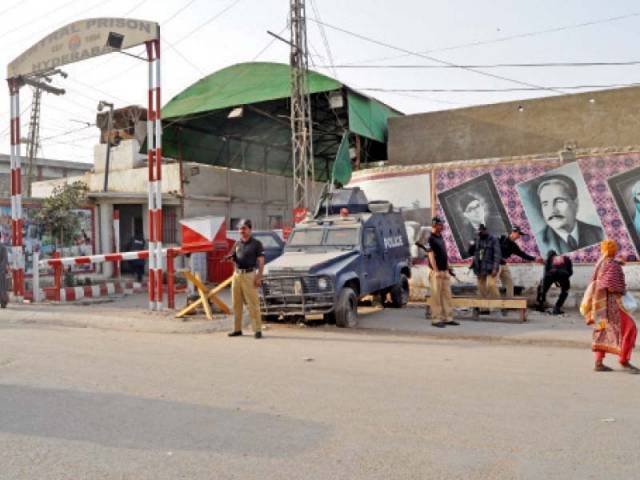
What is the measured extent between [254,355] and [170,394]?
7.45 feet

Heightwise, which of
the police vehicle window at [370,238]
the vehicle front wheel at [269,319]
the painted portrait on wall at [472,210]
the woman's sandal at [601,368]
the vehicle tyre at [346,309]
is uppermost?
the painted portrait on wall at [472,210]

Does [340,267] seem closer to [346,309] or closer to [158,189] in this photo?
[346,309]

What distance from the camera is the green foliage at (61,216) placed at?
19828mm

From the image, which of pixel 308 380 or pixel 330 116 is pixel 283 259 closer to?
pixel 308 380

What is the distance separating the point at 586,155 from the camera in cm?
1370

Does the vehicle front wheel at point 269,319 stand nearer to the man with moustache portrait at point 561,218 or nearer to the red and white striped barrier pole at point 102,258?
the red and white striped barrier pole at point 102,258

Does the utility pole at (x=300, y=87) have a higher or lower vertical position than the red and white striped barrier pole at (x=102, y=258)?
higher

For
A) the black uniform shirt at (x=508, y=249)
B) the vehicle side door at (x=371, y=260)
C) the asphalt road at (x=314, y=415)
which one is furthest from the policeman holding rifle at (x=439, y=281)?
the asphalt road at (x=314, y=415)

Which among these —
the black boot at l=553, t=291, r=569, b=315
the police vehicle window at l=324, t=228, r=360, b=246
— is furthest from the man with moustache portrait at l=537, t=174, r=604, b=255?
the police vehicle window at l=324, t=228, r=360, b=246

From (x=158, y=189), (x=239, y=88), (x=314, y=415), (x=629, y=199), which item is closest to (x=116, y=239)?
(x=239, y=88)

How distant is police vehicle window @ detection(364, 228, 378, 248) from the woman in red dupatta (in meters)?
5.26

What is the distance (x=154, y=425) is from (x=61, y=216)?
54.9 ft

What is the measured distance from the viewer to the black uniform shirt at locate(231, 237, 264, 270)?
986cm

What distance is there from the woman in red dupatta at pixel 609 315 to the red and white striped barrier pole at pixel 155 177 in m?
8.36
